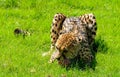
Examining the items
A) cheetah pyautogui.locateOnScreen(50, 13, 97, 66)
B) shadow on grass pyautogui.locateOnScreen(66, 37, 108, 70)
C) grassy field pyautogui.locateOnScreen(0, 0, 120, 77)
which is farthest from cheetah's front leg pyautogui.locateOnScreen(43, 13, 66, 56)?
shadow on grass pyautogui.locateOnScreen(66, 37, 108, 70)

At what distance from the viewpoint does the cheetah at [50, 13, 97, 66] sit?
961 cm

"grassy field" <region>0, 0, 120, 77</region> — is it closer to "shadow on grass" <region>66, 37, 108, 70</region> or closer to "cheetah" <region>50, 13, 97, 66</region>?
"shadow on grass" <region>66, 37, 108, 70</region>

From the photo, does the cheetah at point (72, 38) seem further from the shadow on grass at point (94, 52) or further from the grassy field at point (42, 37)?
the grassy field at point (42, 37)

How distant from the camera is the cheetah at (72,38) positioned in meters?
9.61

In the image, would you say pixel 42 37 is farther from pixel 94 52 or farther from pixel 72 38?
pixel 72 38

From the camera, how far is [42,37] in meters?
12.2

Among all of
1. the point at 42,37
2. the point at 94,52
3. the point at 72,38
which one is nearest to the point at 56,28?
the point at 42,37

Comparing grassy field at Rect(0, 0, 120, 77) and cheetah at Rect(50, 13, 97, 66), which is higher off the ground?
cheetah at Rect(50, 13, 97, 66)

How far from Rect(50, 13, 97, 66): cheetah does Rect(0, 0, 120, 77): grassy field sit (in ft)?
1.04

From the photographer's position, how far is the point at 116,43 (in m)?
11.8

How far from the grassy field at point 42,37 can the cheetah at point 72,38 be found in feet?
1.04

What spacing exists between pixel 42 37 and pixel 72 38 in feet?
8.64

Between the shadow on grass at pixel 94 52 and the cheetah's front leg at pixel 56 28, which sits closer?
the shadow on grass at pixel 94 52

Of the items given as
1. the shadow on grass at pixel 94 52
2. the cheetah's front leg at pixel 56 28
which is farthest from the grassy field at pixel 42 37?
the cheetah's front leg at pixel 56 28
